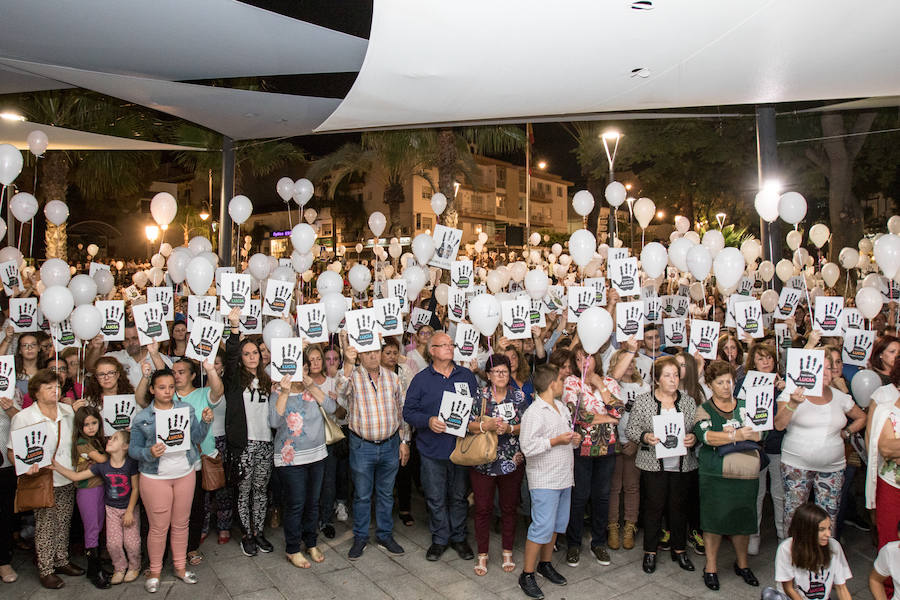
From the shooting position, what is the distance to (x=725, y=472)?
4.42m

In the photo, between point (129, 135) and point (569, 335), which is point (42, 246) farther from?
point (569, 335)

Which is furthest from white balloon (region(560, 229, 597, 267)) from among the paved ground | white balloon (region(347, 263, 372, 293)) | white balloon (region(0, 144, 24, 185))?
white balloon (region(0, 144, 24, 185))

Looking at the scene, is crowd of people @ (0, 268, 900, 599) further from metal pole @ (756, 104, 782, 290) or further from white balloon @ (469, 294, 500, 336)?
metal pole @ (756, 104, 782, 290)

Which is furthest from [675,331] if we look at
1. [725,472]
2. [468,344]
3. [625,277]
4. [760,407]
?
[468,344]

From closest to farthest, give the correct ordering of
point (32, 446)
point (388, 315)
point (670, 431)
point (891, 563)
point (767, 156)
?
point (891, 563)
point (32, 446)
point (670, 431)
point (388, 315)
point (767, 156)

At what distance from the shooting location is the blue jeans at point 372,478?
5.04 m

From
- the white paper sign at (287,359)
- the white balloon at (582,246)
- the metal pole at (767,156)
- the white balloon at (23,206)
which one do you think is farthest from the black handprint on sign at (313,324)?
the metal pole at (767,156)

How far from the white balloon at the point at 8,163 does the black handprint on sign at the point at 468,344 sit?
412 cm

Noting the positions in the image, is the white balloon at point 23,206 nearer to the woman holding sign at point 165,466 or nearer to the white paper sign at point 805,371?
the woman holding sign at point 165,466

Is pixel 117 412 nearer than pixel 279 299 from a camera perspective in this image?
Yes

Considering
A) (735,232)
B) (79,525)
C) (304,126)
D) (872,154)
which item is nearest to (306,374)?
(79,525)

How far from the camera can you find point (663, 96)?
20.2ft

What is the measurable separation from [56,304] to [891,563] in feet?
19.3

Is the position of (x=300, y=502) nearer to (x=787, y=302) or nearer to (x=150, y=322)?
(x=150, y=322)
